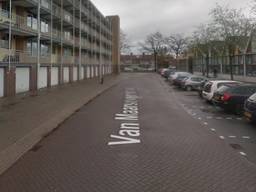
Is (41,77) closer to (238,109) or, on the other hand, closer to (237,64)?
(238,109)

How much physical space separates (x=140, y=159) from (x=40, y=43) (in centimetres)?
2613

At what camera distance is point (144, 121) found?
40.5ft

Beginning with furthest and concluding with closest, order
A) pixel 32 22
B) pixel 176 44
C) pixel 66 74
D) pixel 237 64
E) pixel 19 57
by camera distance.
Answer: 1. pixel 176 44
2. pixel 237 64
3. pixel 66 74
4. pixel 32 22
5. pixel 19 57

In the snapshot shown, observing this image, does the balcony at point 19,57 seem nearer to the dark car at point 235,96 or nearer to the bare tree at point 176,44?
the dark car at point 235,96

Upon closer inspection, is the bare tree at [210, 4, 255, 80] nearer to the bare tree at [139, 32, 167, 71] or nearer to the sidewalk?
the sidewalk

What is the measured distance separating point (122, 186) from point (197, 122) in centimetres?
747

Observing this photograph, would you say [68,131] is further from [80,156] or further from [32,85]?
[32,85]

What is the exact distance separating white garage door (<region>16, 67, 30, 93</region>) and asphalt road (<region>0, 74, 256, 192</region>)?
44.1 ft

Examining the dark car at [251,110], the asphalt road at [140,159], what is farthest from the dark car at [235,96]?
the dark car at [251,110]

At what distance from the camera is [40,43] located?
30812 millimetres

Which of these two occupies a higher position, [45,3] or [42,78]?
[45,3]

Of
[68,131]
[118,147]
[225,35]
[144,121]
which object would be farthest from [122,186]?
[225,35]

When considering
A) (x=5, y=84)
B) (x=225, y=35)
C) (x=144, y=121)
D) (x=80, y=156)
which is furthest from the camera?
(x=225, y=35)

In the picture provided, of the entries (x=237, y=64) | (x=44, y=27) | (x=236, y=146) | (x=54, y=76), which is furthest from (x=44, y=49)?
(x=236, y=146)
